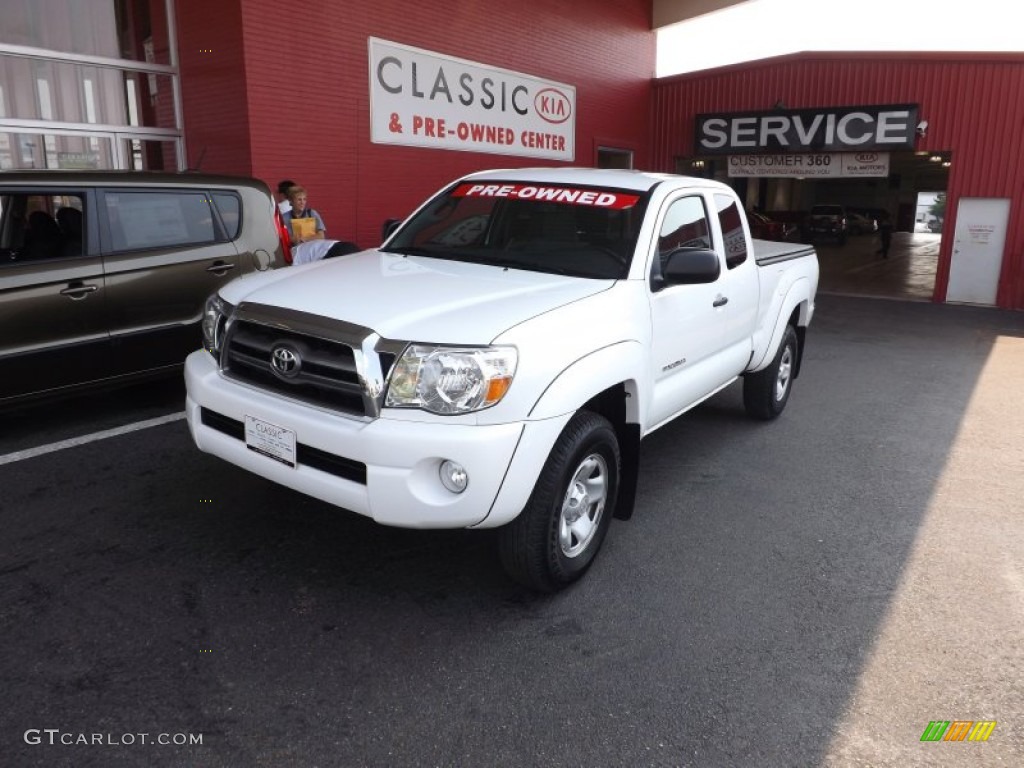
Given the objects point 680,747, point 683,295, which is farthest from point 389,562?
point 683,295

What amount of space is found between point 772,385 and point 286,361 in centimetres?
413

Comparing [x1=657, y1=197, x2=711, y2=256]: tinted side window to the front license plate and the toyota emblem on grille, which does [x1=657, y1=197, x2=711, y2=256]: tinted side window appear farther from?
the front license plate

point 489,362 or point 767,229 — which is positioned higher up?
point 489,362

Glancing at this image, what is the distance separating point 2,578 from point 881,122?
16548mm

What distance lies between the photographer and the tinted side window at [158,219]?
528cm

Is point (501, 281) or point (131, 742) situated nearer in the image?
point (131, 742)

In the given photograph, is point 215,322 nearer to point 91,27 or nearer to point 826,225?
point 91,27

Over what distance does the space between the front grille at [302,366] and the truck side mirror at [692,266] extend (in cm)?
166

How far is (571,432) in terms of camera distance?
3201 millimetres

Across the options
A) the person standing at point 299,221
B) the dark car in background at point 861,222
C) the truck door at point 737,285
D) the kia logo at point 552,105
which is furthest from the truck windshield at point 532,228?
the dark car in background at point 861,222

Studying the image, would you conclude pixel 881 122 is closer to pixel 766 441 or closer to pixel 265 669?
pixel 766 441

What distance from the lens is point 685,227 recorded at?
4.48 m

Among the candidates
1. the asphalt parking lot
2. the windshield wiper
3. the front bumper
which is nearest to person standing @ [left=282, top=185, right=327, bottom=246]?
the asphalt parking lot

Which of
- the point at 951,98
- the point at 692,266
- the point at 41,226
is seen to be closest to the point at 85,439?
the point at 41,226
